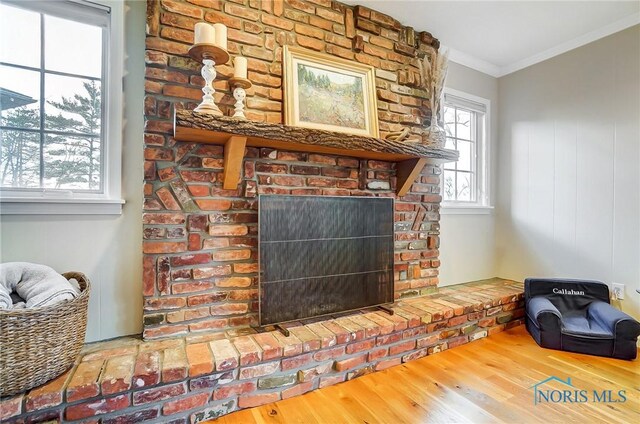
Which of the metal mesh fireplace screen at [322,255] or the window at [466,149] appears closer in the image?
the metal mesh fireplace screen at [322,255]

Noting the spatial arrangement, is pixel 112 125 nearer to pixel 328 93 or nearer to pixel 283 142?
pixel 283 142

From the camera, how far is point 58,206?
4.81 feet

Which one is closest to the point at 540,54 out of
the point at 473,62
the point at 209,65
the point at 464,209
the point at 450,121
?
the point at 473,62

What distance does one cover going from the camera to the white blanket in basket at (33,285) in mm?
1160

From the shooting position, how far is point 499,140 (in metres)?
3.12

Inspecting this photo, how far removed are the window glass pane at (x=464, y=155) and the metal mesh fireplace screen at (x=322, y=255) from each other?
4.61ft

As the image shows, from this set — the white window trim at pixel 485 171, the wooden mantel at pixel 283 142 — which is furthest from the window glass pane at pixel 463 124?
the wooden mantel at pixel 283 142

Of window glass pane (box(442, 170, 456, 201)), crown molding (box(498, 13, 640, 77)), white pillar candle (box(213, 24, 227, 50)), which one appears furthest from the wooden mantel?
crown molding (box(498, 13, 640, 77))

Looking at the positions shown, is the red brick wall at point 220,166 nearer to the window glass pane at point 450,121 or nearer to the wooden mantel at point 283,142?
the wooden mantel at point 283,142

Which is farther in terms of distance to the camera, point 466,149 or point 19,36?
point 466,149

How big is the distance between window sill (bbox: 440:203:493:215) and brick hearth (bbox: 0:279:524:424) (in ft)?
3.13

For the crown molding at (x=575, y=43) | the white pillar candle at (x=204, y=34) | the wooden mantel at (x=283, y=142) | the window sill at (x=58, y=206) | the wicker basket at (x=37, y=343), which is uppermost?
the crown molding at (x=575, y=43)

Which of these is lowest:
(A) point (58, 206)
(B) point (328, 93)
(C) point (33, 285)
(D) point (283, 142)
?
(C) point (33, 285)

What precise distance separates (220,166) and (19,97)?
1.00 meters
